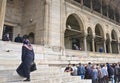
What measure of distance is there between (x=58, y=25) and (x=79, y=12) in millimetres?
4434

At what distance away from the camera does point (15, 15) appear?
1549 centimetres

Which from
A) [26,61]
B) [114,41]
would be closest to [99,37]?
[114,41]

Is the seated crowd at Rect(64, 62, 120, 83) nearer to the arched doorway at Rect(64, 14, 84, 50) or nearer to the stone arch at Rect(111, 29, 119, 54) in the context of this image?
the arched doorway at Rect(64, 14, 84, 50)

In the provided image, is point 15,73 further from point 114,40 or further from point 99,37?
point 114,40

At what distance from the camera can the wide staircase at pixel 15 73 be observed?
18.5 ft

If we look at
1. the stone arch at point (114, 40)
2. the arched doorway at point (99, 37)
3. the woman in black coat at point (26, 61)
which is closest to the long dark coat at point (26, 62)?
the woman in black coat at point (26, 61)

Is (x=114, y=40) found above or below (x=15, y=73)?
above

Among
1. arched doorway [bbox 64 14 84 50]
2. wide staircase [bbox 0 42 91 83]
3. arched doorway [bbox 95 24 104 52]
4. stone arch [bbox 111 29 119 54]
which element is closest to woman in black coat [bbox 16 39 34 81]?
wide staircase [bbox 0 42 91 83]

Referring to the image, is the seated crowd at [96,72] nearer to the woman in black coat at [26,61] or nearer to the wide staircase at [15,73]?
the wide staircase at [15,73]

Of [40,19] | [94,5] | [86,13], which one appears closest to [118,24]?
[94,5]

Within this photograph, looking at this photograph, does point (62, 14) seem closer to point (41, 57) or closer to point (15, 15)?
point (15, 15)

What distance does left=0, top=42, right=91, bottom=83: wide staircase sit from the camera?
565 centimetres

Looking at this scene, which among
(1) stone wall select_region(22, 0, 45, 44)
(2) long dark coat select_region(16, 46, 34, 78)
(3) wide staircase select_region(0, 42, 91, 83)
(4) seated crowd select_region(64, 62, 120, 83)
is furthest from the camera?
(1) stone wall select_region(22, 0, 45, 44)

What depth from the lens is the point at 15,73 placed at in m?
6.11
